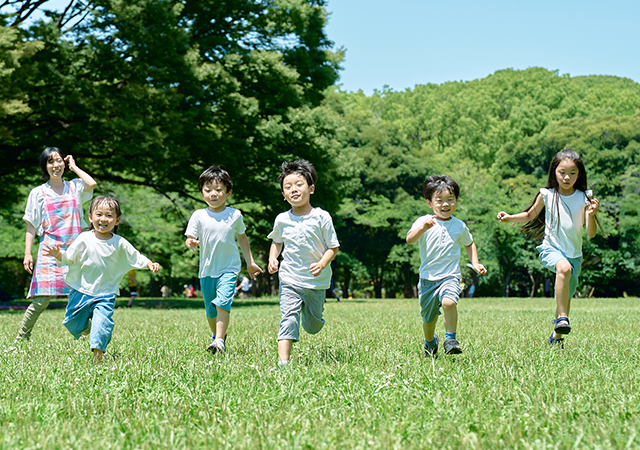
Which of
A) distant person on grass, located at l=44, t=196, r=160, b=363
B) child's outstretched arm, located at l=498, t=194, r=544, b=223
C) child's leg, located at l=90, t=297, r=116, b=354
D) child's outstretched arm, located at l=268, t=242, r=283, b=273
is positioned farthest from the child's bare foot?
child's outstretched arm, located at l=498, t=194, r=544, b=223

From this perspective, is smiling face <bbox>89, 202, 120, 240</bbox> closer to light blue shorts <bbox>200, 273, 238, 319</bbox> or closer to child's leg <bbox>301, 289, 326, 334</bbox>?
light blue shorts <bbox>200, 273, 238, 319</bbox>

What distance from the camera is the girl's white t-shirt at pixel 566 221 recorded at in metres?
6.38

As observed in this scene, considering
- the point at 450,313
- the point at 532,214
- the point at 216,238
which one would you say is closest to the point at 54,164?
the point at 216,238

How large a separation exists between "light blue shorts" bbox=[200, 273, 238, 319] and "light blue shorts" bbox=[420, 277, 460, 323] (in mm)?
1808

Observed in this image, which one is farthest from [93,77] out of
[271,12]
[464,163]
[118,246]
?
[464,163]

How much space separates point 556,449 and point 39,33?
16909 mm

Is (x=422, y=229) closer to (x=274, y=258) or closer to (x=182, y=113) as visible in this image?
(x=274, y=258)

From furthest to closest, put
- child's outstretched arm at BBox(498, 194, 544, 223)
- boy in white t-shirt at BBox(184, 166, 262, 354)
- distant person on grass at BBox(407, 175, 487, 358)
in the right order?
child's outstretched arm at BBox(498, 194, 544, 223), boy in white t-shirt at BBox(184, 166, 262, 354), distant person on grass at BBox(407, 175, 487, 358)

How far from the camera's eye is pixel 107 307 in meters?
5.54

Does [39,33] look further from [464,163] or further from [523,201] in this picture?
[464,163]

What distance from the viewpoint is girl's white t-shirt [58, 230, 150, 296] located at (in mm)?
5582

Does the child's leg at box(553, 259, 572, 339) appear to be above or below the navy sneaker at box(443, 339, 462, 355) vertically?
above

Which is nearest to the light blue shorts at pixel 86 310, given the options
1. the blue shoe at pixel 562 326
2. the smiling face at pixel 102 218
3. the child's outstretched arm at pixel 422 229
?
the smiling face at pixel 102 218

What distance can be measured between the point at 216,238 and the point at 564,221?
11.7ft
